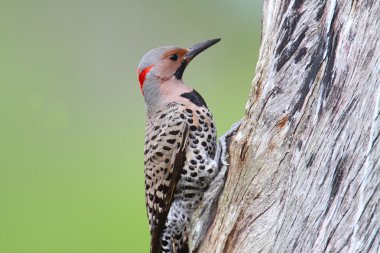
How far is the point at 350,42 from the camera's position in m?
3.13

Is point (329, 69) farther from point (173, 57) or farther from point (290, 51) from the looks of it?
point (173, 57)

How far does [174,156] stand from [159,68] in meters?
0.55

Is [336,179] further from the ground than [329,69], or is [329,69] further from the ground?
[329,69]

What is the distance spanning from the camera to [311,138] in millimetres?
3197

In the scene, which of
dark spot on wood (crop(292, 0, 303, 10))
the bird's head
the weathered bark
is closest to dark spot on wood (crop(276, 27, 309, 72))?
the weathered bark

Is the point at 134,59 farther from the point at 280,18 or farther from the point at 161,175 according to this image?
the point at 280,18

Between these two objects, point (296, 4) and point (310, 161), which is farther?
point (296, 4)

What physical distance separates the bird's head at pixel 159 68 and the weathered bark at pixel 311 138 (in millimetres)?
954

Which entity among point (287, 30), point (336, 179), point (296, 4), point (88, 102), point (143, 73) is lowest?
point (88, 102)

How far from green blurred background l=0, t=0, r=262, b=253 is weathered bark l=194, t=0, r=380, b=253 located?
2602 mm

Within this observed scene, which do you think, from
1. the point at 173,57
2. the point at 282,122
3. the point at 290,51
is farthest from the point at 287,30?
the point at 173,57

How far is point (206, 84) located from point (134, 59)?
82 cm

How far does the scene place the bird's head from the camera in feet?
14.6

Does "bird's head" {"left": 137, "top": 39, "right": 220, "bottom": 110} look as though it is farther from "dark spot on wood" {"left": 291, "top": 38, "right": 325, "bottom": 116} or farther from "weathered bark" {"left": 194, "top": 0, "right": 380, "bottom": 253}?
"dark spot on wood" {"left": 291, "top": 38, "right": 325, "bottom": 116}
